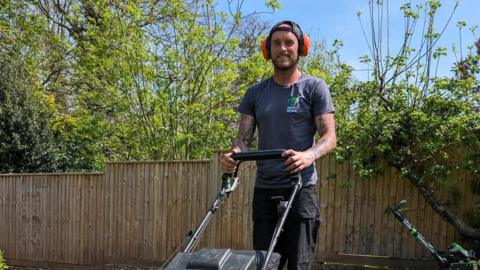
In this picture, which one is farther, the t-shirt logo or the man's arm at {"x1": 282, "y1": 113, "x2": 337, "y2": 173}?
the t-shirt logo

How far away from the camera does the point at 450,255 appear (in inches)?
189

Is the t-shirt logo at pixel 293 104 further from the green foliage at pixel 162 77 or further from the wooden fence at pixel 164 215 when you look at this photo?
the green foliage at pixel 162 77

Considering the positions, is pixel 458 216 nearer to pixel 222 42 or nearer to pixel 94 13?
pixel 222 42

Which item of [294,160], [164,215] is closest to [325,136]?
[294,160]

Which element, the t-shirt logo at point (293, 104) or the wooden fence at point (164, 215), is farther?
the wooden fence at point (164, 215)

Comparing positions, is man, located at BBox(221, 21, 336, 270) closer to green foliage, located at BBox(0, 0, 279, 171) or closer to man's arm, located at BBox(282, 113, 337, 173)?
man's arm, located at BBox(282, 113, 337, 173)

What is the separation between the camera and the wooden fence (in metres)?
5.56

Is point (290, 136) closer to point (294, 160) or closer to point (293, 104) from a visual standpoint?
point (293, 104)

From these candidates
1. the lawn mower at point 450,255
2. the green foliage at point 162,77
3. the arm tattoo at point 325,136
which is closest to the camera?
the arm tattoo at point 325,136

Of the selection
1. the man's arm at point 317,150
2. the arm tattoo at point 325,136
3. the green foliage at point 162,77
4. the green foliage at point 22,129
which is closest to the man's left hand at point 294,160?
the man's arm at point 317,150

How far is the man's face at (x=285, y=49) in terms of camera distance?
2469mm

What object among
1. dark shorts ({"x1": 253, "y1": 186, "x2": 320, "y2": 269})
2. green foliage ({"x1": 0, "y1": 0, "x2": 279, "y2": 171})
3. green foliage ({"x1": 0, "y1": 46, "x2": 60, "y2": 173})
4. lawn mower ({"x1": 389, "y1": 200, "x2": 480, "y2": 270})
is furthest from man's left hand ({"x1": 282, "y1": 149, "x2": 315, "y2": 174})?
green foliage ({"x1": 0, "y1": 46, "x2": 60, "y2": 173})

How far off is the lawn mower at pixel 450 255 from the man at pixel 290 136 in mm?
2801

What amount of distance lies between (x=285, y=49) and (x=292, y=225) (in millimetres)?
819
